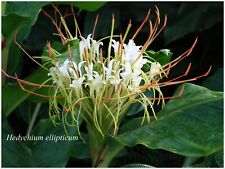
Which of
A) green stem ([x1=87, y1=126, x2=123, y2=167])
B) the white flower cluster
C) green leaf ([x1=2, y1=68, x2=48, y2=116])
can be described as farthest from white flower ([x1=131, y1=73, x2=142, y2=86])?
green leaf ([x1=2, y1=68, x2=48, y2=116])

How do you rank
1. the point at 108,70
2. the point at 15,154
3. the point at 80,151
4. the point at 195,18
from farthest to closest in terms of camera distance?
the point at 195,18 < the point at 80,151 < the point at 15,154 < the point at 108,70

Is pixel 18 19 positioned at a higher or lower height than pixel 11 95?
higher

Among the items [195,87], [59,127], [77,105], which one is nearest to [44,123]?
[59,127]

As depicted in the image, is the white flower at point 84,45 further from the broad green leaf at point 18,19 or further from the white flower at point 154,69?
the broad green leaf at point 18,19

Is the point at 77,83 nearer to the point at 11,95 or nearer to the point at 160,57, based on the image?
the point at 160,57

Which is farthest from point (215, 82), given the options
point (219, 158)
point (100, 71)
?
point (100, 71)

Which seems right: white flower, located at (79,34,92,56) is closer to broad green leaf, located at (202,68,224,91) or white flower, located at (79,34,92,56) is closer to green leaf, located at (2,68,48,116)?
green leaf, located at (2,68,48,116)

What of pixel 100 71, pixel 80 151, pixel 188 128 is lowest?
pixel 80 151
